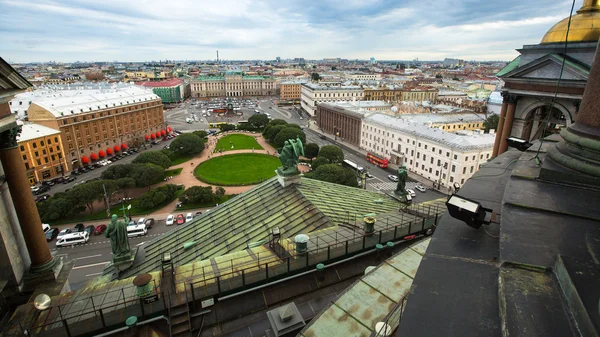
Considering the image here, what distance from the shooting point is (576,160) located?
9.00 m

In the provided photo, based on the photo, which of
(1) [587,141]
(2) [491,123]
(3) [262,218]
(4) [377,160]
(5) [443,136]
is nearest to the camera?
(1) [587,141]

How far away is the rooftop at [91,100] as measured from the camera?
91.2m

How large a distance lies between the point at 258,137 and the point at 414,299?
122 meters

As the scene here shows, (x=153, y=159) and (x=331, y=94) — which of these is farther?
(x=331, y=94)

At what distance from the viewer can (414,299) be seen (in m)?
5.70

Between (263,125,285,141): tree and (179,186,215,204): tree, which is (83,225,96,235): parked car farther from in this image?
(263,125,285,141): tree

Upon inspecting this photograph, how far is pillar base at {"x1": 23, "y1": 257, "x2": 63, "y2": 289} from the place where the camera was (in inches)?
645

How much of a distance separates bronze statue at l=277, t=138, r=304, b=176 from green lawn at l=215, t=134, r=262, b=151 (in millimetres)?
85812

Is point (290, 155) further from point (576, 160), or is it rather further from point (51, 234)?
point (51, 234)

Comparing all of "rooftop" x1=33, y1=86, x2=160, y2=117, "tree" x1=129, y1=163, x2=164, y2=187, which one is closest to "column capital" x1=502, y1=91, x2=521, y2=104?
"tree" x1=129, y1=163, x2=164, y2=187

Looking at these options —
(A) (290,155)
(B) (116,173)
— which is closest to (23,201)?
(A) (290,155)

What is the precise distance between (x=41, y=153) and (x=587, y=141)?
332 ft

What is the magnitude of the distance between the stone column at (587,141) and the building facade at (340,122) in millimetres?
101108

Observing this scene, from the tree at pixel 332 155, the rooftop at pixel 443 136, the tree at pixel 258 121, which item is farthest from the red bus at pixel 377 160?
the tree at pixel 258 121
